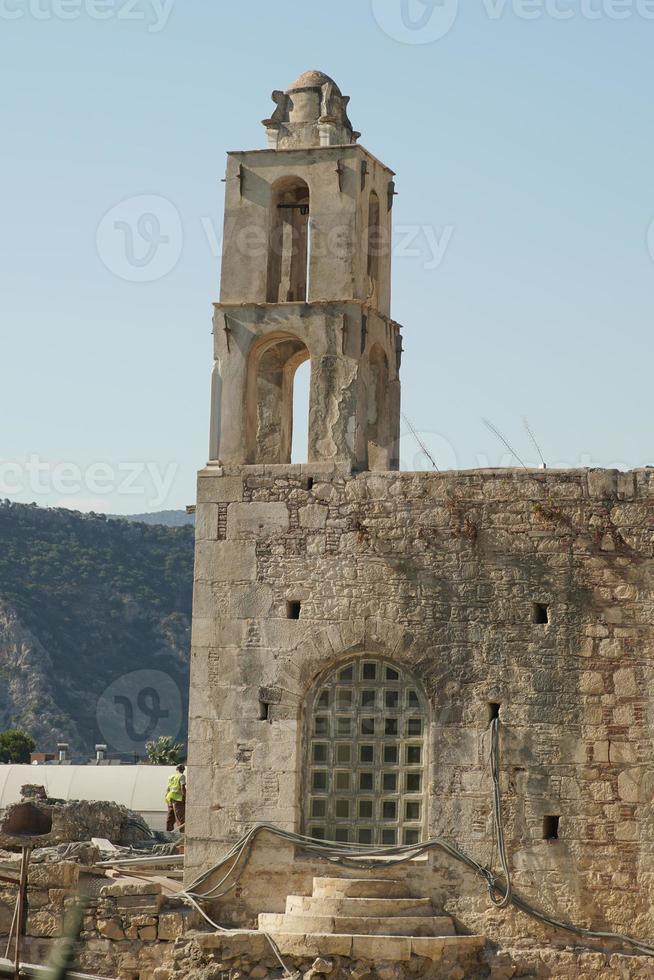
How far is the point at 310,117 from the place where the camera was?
1936 centimetres

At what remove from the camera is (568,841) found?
17031mm

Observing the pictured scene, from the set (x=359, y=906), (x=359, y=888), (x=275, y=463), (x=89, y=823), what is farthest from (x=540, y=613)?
(x=89, y=823)

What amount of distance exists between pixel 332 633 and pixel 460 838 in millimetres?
2611

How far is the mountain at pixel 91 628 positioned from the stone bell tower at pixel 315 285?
65.0m

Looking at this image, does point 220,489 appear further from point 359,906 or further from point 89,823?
point 89,823

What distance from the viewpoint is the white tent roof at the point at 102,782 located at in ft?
104

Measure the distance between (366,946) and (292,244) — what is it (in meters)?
8.62

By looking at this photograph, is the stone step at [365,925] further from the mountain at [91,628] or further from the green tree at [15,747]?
the mountain at [91,628]

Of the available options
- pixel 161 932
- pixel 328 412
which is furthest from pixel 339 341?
pixel 161 932

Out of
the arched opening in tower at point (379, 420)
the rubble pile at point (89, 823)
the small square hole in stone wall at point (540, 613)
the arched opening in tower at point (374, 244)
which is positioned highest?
the arched opening in tower at point (374, 244)

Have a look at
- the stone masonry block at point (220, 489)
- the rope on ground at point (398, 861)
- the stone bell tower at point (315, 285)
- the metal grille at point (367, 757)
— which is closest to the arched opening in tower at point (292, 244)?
the stone bell tower at point (315, 285)

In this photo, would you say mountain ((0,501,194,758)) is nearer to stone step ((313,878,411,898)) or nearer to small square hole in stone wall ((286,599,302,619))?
small square hole in stone wall ((286,599,302,619))

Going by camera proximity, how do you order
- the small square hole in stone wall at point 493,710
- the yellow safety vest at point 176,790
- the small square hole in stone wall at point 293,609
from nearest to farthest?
the small square hole in stone wall at point 493,710 < the small square hole in stone wall at point 293,609 < the yellow safety vest at point 176,790

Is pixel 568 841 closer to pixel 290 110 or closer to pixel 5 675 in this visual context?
pixel 290 110
